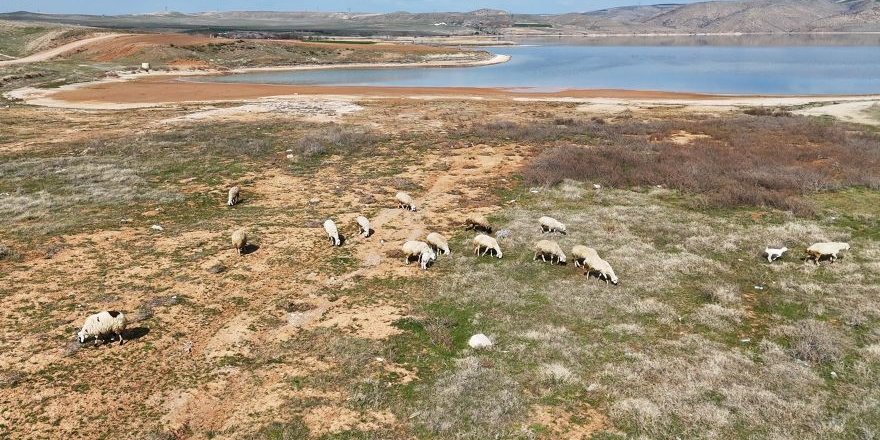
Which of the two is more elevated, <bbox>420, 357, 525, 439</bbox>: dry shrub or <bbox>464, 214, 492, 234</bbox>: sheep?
<bbox>464, 214, 492, 234</bbox>: sheep

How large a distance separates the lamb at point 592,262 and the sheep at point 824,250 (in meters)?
6.41

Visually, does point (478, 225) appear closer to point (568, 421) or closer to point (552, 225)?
point (552, 225)

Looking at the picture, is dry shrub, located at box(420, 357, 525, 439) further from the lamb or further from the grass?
the lamb

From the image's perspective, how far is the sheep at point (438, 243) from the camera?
677 inches

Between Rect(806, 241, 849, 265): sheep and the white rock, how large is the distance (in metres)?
10.9

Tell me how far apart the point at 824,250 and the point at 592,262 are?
275 inches

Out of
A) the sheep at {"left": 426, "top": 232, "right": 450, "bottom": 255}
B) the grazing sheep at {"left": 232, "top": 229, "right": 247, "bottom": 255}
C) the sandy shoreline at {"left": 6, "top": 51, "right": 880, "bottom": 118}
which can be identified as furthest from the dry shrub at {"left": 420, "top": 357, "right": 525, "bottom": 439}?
the sandy shoreline at {"left": 6, "top": 51, "right": 880, "bottom": 118}

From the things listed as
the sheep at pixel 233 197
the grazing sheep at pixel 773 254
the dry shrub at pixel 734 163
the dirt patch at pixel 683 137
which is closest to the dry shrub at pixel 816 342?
the grazing sheep at pixel 773 254

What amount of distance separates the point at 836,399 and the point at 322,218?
15.9 meters

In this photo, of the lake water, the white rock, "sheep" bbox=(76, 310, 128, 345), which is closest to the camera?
"sheep" bbox=(76, 310, 128, 345)

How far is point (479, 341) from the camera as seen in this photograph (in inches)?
477

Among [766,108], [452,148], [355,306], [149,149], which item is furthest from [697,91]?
[355,306]

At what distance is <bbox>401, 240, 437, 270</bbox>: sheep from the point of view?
16312 millimetres

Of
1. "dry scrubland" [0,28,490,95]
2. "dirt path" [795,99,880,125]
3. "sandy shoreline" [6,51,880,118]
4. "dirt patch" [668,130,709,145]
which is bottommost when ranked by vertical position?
"dirt patch" [668,130,709,145]
